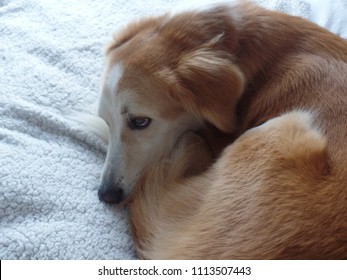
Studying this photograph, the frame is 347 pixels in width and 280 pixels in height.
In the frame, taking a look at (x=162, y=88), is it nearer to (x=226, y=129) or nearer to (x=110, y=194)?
(x=226, y=129)

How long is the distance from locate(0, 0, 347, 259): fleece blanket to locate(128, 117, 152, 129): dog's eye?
0.16 m

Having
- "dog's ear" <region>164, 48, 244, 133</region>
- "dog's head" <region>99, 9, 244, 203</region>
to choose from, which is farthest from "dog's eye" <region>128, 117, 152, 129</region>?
"dog's ear" <region>164, 48, 244, 133</region>

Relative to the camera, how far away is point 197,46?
1419mm

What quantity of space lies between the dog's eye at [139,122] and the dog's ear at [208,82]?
0.12 metres

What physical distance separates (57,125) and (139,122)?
284mm

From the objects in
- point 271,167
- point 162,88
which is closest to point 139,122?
point 162,88

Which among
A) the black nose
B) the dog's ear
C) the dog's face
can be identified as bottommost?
the black nose

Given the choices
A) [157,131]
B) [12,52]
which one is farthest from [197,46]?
[12,52]

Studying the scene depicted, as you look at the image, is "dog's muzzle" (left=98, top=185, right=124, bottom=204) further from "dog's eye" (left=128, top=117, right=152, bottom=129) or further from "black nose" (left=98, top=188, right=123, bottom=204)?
"dog's eye" (left=128, top=117, right=152, bottom=129)

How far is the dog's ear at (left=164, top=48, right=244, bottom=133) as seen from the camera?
137 cm

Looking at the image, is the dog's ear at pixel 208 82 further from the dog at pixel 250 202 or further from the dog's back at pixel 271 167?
Answer: the dog at pixel 250 202

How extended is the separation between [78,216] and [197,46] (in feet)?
1.92

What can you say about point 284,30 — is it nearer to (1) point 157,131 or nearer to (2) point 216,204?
(1) point 157,131

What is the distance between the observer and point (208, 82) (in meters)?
1.38
